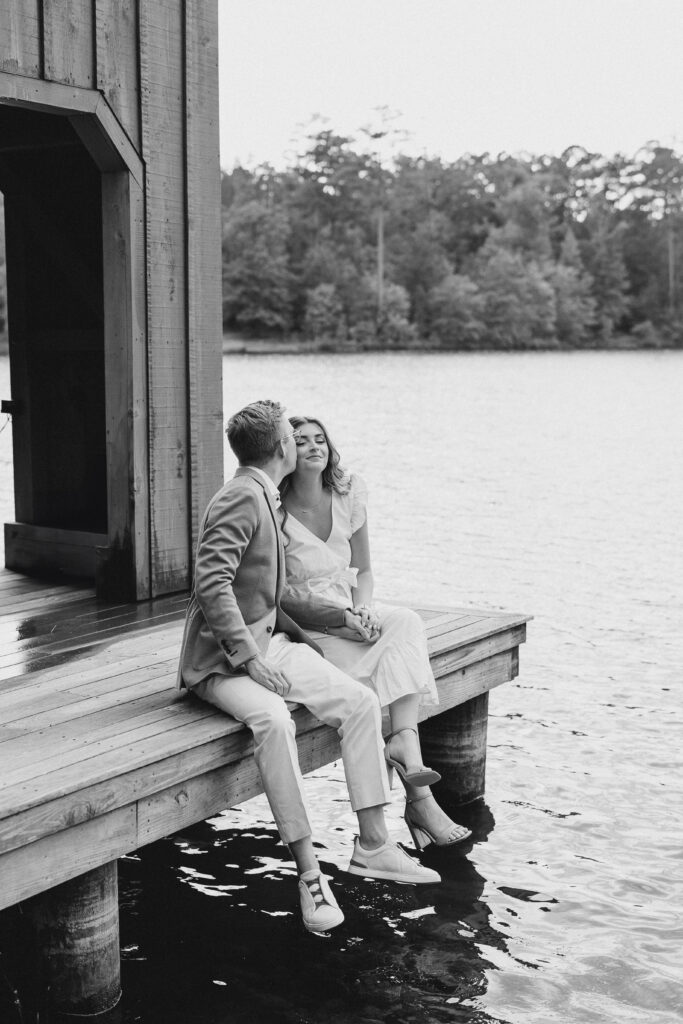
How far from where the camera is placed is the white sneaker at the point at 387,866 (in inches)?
164

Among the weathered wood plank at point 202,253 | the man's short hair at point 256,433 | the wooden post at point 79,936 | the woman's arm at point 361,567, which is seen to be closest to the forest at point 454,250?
the weathered wood plank at point 202,253

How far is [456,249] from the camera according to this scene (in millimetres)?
85625

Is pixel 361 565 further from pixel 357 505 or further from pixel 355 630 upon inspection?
pixel 355 630

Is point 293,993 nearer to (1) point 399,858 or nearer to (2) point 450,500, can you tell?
(1) point 399,858

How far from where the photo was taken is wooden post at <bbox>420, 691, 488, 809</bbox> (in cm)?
565

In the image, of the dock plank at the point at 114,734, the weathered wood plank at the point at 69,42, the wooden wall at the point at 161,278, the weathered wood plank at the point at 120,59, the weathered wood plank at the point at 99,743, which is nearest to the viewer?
the dock plank at the point at 114,734

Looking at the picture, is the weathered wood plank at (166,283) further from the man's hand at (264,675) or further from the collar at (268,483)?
the man's hand at (264,675)

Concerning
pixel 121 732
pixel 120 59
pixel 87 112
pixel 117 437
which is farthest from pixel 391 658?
pixel 120 59

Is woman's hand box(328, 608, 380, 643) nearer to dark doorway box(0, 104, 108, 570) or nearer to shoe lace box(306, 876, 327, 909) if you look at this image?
shoe lace box(306, 876, 327, 909)

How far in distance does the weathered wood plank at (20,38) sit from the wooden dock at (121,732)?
233 centimetres

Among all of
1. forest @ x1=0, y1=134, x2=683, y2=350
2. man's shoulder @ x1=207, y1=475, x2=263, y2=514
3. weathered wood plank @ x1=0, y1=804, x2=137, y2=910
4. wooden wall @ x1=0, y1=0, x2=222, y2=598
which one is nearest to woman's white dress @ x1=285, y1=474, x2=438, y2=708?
man's shoulder @ x1=207, y1=475, x2=263, y2=514

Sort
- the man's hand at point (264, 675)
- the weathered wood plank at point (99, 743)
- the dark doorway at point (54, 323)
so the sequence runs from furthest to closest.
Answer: the dark doorway at point (54, 323) → the man's hand at point (264, 675) → the weathered wood plank at point (99, 743)

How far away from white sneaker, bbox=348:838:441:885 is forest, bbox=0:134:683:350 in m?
67.2

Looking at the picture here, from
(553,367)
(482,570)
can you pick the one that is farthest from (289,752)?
(553,367)
